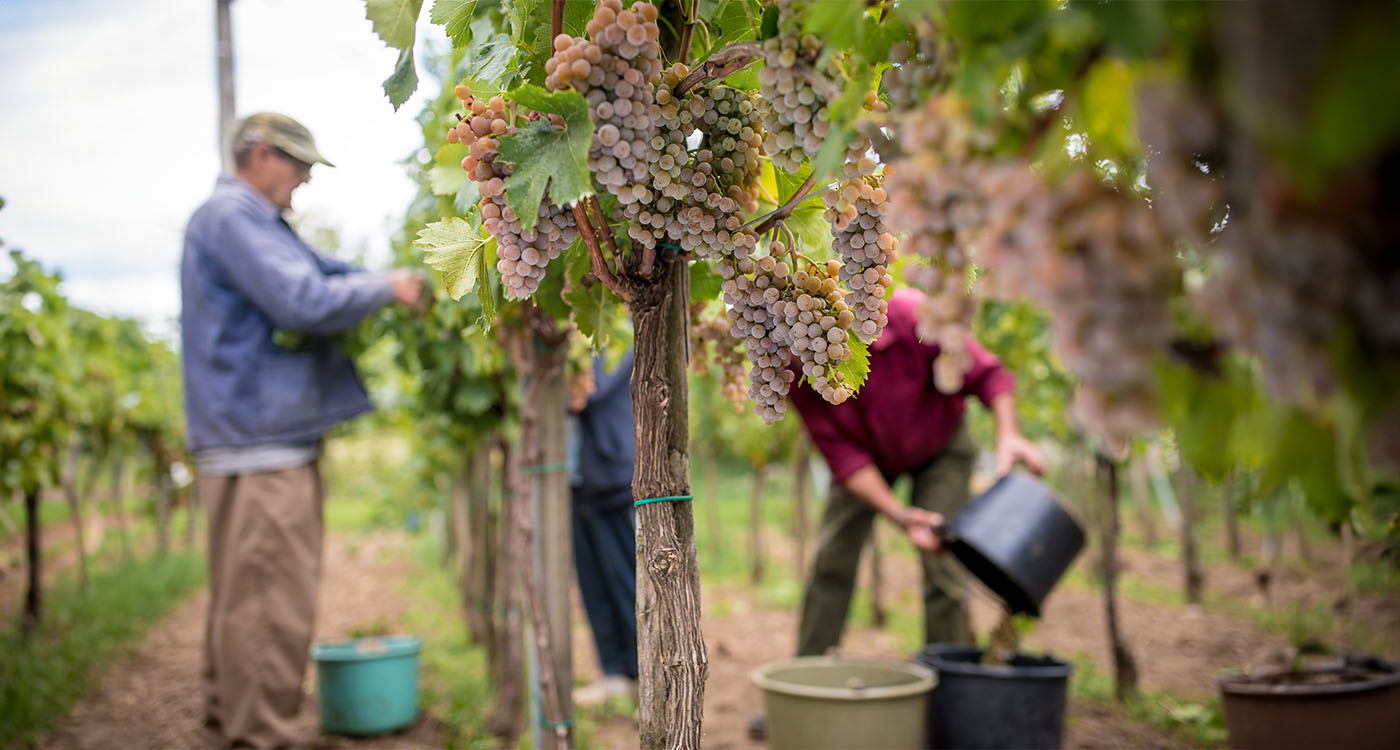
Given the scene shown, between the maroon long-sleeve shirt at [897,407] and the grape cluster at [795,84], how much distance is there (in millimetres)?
2116

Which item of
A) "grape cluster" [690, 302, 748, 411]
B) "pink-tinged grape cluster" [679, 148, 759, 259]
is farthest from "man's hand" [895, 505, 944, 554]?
"pink-tinged grape cluster" [679, 148, 759, 259]

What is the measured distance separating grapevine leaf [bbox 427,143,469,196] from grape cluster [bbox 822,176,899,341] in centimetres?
97

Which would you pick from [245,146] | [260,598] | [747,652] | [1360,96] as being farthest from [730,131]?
[747,652]

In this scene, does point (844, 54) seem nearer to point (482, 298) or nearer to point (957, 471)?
point (482, 298)

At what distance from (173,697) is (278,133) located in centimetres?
310

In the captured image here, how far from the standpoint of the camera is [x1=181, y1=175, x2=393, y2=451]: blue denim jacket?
2969mm

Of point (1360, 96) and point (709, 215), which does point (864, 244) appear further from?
point (1360, 96)

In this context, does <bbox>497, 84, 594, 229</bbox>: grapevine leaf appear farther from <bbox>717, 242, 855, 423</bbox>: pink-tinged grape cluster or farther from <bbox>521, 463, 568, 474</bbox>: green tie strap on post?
<bbox>521, 463, 568, 474</bbox>: green tie strap on post

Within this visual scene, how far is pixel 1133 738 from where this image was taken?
3.39 meters

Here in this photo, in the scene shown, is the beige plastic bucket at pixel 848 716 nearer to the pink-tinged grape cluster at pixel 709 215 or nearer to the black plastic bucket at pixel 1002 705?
the black plastic bucket at pixel 1002 705

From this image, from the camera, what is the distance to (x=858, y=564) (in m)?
3.60

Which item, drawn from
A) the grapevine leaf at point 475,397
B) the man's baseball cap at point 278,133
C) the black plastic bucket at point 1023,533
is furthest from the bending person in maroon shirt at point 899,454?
the man's baseball cap at point 278,133

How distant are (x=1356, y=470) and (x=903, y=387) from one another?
273 cm

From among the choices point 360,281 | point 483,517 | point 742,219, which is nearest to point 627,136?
point 742,219
